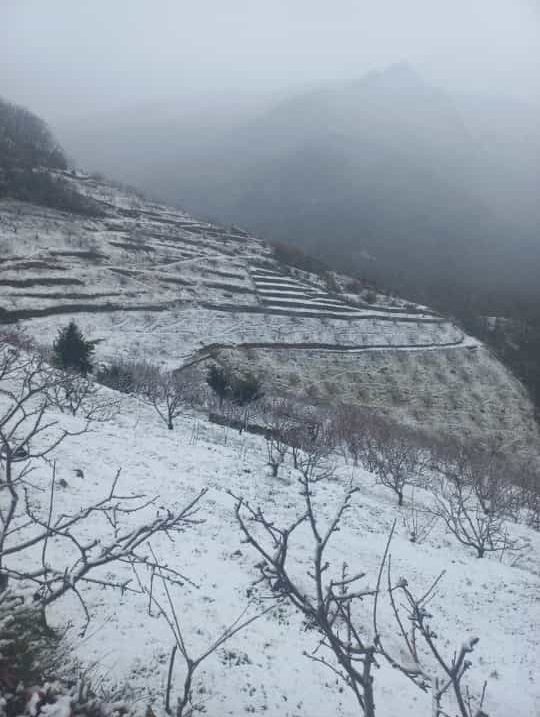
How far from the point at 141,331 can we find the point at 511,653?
38.9m

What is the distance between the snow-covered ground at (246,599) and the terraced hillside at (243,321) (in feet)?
76.5

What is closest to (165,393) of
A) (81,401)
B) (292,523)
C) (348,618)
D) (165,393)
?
(165,393)

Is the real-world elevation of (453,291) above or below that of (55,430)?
above

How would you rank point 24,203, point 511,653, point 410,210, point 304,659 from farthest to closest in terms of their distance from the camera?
1. point 410,210
2. point 24,203
3. point 511,653
4. point 304,659

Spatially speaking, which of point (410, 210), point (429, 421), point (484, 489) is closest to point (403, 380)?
point (429, 421)

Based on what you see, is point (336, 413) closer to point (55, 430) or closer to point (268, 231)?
point (55, 430)

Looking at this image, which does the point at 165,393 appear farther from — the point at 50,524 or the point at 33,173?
the point at 33,173

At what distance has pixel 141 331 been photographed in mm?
40125

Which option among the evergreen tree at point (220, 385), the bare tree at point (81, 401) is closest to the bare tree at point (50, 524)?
the bare tree at point (81, 401)

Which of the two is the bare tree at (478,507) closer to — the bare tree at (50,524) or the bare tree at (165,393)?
the bare tree at (50,524)

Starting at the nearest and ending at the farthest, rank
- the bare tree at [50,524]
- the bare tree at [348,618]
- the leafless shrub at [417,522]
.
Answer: the bare tree at [348,618]
the bare tree at [50,524]
the leafless shrub at [417,522]

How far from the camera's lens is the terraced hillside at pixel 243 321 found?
38.3 m

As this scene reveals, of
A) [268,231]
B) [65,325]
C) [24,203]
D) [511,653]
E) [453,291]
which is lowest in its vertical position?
[65,325]

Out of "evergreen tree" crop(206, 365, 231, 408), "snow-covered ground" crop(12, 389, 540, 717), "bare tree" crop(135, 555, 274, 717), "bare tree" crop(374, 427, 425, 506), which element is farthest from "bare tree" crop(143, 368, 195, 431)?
"bare tree" crop(135, 555, 274, 717)
